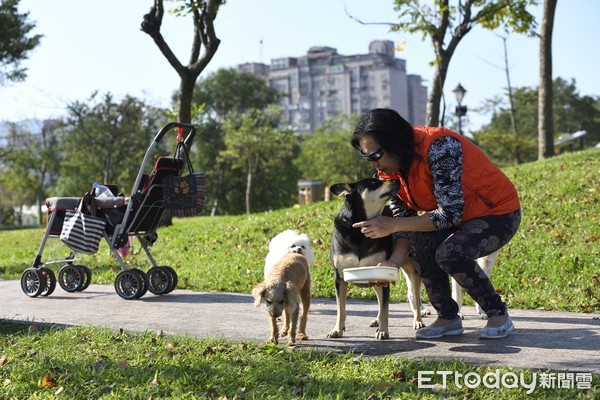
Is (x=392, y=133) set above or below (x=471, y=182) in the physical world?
above

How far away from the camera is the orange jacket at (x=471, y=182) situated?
496 centimetres

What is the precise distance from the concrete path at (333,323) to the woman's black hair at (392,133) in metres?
1.36

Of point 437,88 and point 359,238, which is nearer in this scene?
point 359,238

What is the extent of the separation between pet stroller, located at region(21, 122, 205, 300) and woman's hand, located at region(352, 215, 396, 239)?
3.48m

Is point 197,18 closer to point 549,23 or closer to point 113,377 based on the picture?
point 549,23

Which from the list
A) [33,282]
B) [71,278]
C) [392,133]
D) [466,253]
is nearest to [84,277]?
[71,278]

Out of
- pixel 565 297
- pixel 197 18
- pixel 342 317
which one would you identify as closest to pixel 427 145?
pixel 342 317

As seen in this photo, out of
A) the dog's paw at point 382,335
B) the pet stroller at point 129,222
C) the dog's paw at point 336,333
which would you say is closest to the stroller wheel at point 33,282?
the pet stroller at point 129,222

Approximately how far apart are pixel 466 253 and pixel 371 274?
663mm

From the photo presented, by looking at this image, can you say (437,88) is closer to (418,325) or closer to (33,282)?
(33,282)

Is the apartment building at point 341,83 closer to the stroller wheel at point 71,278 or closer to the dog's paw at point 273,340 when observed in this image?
the stroller wheel at point 71,278

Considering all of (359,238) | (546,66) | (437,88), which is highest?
(546,66)

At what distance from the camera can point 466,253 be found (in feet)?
16.2

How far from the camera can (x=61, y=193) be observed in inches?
2042
